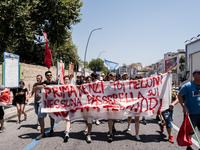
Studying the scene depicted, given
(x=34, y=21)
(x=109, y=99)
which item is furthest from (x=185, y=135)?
(x=34, y=21)

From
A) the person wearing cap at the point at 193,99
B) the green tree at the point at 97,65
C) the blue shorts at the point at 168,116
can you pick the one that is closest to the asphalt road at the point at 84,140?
the blue shorts at the point at 168,116

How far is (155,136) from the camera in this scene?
5.13 meters

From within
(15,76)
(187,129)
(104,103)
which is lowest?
(187,129)

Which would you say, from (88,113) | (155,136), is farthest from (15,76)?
(155,136)

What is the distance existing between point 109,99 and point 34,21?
1549 cm

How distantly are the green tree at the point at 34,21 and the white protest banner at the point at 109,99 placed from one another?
1056 centimetres

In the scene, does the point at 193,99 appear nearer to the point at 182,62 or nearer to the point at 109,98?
the point at 109,98

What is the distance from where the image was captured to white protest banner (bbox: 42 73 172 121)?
16.8 ft

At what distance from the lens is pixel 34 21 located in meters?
18.0

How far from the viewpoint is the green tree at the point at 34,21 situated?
1377 centimetres

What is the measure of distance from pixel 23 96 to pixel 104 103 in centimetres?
369

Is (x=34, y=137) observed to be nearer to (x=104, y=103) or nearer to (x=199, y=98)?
(x=104, y=103)

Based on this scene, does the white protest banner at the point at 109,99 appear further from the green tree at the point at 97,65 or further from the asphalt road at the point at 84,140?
the green tree at the point at 97,65

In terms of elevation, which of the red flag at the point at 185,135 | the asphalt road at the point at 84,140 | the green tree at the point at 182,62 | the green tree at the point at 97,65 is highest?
the green tree at the point at 97,65
